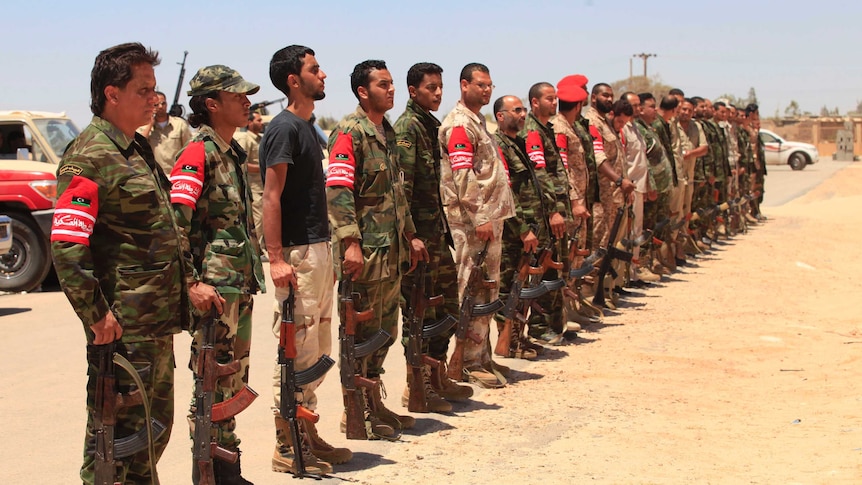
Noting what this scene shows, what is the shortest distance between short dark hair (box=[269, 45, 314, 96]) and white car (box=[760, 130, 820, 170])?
139 feet

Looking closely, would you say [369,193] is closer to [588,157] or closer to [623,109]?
[588,157]

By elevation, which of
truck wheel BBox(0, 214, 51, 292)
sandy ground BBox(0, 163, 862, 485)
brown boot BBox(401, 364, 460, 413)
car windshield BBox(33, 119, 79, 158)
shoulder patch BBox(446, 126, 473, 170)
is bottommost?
sandy ground BBox(0, 163, 862, 485)

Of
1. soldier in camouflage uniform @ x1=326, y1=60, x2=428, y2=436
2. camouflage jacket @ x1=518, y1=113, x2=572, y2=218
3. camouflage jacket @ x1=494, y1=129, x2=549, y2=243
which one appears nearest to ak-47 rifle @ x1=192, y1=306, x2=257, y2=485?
soldier in camouflage uniform @ x1=326, y1=60, x2=428, y2=436

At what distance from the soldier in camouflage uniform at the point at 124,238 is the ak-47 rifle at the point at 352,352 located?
1.73 metres

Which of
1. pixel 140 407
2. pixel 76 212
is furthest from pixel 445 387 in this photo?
pixel 76 212

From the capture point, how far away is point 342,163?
6242 millimetres

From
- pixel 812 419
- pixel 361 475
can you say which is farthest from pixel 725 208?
pixel 361 475

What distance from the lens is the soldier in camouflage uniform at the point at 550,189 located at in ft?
31.4

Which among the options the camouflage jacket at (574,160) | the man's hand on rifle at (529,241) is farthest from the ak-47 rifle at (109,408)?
the camouflage jacket at (574,160)

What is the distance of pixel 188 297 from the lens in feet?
15.4

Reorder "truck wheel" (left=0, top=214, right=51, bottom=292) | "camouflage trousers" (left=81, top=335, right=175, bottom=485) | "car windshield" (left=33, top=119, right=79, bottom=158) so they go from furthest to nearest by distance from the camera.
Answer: "car windshield" (left=33, top=119, right=79, bottom=158) → "truck wheel" (left=0, top=214, right=51, bottom=292) → "camouflage trousers" (left=81, top=335, right=175, bottom=485)

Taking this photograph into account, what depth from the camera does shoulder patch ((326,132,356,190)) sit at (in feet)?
20.4

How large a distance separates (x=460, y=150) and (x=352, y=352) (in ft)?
6.82

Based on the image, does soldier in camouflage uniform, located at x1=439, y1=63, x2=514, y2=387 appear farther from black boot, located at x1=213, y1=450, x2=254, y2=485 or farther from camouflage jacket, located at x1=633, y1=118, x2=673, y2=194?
camouflage jacket, located at x1=633, y1=118, x2=673, y2=194
